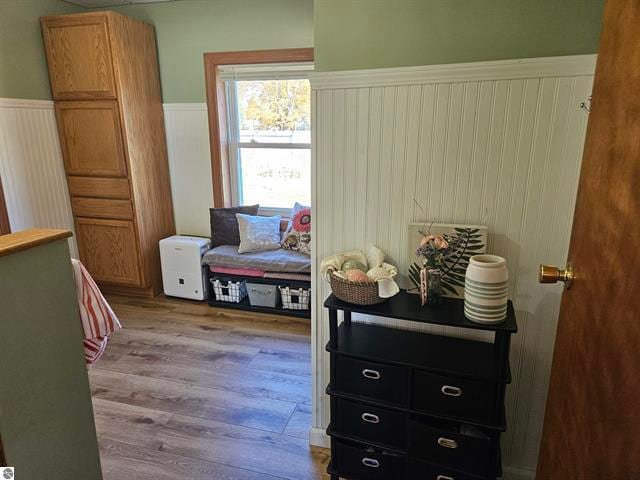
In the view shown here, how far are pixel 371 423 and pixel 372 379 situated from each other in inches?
7.5

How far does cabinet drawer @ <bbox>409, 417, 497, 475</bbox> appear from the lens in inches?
59.0

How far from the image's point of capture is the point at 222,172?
373 centimetres

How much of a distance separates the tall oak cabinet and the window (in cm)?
66

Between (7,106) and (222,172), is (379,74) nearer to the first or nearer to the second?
(222,172)

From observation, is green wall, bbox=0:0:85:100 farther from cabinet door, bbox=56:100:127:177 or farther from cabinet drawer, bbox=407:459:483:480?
cabinet drawer, bbox=407:459:483:480

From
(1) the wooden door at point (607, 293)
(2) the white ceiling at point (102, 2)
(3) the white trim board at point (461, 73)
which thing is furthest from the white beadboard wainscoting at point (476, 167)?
(2) the white ceiling at point (102, 2)

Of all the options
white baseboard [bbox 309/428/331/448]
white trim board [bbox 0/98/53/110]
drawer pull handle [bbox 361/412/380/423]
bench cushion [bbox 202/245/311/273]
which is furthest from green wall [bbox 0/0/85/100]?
drawer pull handle [bbox 361/412/380/423]

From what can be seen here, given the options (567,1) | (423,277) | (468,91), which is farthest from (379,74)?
(423,277)

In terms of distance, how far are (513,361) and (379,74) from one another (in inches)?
49.9

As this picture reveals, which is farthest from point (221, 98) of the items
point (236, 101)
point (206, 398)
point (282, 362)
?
point (206, 398)

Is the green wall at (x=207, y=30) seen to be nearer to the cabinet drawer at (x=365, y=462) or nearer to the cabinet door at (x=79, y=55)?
the cabinet door at (x=79, y=55)

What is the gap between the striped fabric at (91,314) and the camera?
4.72ft

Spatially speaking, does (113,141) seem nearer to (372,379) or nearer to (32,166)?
(32,166)

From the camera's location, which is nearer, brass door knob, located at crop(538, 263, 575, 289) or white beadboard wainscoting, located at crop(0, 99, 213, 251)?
brass door knob, located at crop(538, 263, 575, 289)
